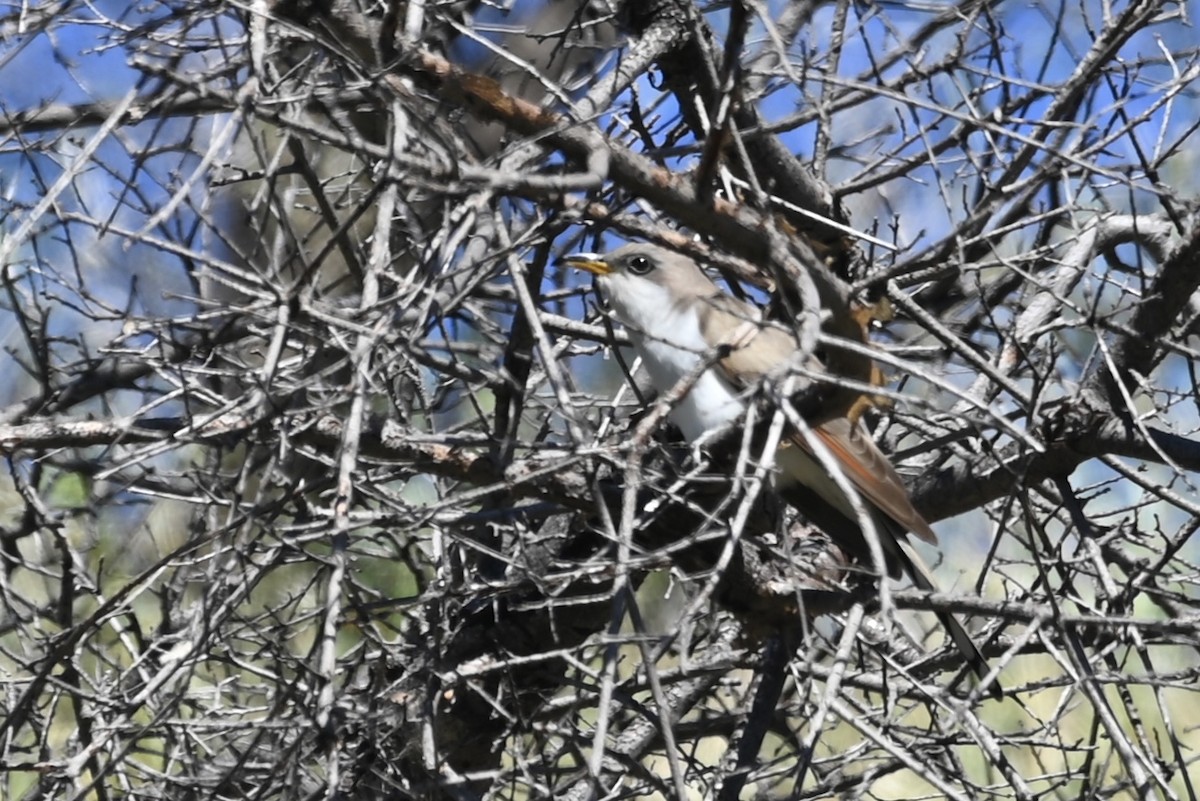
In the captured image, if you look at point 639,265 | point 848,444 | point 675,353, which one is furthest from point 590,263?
point 848,444

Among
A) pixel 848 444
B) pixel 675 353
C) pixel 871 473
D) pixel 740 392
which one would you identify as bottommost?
pixel 871 473

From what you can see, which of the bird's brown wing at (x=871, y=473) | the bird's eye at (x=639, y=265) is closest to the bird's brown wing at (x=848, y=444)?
the bird's brown wing at (x=871, y=473)

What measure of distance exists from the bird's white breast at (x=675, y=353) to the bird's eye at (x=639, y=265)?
2.5 inches

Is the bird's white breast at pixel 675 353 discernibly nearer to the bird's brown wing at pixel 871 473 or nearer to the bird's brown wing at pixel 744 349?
the bird's brown wing at pixel 744 349

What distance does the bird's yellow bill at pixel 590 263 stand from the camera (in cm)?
441

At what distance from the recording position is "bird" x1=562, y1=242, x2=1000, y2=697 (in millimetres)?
3750

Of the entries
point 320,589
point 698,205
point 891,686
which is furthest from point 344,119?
point 891,686

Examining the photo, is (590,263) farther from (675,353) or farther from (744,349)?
(744,349)

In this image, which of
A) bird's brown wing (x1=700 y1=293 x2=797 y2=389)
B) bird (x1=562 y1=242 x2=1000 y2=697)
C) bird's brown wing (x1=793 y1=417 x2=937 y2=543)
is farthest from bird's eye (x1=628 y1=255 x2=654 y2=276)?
bird's brown wing (x1=793 y1=417 x2=937 y2=543)

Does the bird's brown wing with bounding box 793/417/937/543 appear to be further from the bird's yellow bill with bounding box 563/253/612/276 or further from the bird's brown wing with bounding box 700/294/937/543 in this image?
the bird's yellow bill with bounding box 563/253/612/276

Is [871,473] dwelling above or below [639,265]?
below

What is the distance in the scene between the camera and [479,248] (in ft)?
11.2

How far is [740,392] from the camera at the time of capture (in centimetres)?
413

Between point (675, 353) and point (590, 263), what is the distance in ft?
1.64
